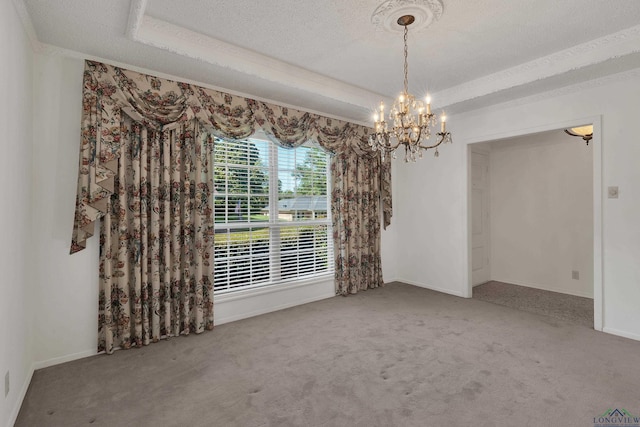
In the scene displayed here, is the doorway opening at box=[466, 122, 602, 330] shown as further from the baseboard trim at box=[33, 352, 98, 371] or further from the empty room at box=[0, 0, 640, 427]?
the baseboard trim at box=[33, 352, 98, 371]

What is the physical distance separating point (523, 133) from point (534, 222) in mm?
1880

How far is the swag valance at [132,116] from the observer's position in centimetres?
268

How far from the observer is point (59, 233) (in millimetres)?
2678

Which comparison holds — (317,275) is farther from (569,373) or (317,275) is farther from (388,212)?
(569,373)

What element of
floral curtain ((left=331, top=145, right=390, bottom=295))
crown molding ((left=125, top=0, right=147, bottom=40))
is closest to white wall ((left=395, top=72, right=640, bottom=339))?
floral curtain ((left=331, top=145, right=390, bottom=295))

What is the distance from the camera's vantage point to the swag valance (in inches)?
105

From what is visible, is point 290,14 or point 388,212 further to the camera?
point 388,212

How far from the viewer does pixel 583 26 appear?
8.69ft

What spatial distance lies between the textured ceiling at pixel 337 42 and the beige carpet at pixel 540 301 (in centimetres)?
262

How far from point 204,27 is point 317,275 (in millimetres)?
3178

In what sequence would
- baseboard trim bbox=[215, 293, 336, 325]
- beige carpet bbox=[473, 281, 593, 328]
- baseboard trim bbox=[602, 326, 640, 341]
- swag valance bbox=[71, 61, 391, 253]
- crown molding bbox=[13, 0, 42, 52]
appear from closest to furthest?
1. crown molding bbox=[13, 0, 42, 52]
2. swag valance bbox=[71, 61, 391, 253]
3. baseboard trim bbox=[602, 326, 640, 341]
4. baseboard trim bbox=[215, 293, 336, 325]
5. beige carpet bbox=[473, 281, 593, 328]

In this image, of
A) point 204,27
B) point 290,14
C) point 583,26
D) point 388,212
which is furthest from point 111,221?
point 583,26

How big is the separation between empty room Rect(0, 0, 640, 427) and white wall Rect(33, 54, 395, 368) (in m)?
0.01

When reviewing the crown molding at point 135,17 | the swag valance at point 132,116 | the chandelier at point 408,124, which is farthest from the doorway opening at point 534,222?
the crown molding at point 135,17
